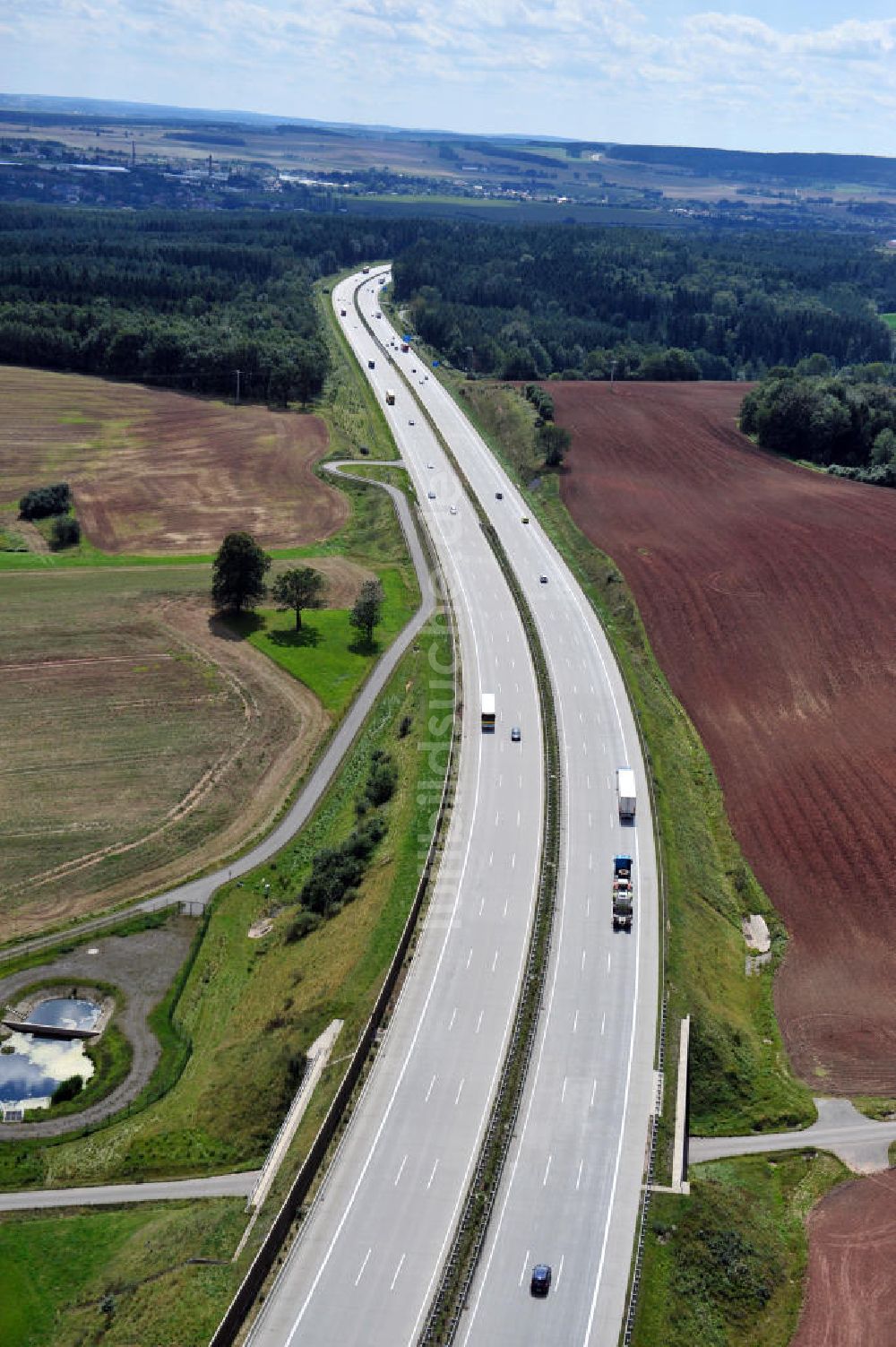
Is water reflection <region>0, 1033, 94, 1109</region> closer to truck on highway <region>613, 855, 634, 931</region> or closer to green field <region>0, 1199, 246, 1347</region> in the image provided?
green field <region>0, 1199, 246, 1347</region>

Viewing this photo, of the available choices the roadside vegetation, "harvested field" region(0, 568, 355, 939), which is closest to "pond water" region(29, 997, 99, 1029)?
the roadside vegetation

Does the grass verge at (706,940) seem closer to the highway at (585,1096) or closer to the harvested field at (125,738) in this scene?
the highway at (585,1096)

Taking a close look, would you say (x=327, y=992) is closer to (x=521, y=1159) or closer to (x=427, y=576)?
(x=521, y=1159)

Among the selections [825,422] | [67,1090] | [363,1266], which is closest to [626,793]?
[363,1266]

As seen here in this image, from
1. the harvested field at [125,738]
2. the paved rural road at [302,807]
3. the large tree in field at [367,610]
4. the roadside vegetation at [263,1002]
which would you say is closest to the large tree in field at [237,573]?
the harvested field at [125,738]

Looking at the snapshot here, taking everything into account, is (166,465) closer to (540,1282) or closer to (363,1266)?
(363,1266)

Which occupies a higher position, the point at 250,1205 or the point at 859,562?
the point at 859,562

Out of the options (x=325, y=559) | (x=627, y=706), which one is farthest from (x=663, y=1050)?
(x=325, y=559)
